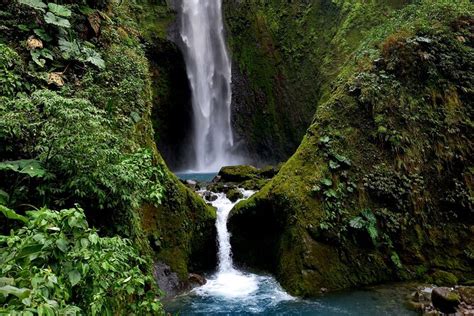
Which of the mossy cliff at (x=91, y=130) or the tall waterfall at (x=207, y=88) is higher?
the tall waterfall at (x=207, y=88)

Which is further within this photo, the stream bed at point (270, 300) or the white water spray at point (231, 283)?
the white water spray at point (231, 283)

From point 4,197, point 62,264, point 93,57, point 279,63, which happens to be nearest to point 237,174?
point 93,57

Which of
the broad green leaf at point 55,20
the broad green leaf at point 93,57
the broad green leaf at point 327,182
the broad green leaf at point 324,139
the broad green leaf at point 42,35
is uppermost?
the broad green leaf at point 55,20

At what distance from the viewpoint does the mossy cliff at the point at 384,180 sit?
26.1 feet

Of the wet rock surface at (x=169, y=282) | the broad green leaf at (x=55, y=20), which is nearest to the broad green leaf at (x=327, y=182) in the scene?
the wet rock surface at (x=169, y=282)

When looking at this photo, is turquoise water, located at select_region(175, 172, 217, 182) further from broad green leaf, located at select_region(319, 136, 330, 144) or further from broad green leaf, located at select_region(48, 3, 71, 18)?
broad green leaf, located at select_region(48, 3, 71, 18)

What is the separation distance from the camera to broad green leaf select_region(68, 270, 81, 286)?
234 cm

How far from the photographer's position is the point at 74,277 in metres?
2.36

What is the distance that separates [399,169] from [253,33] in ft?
46.8

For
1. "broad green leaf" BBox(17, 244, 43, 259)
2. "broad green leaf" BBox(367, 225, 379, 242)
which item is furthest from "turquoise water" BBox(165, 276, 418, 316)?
"broad green leaf" BBox(17, 244, 43, 259)

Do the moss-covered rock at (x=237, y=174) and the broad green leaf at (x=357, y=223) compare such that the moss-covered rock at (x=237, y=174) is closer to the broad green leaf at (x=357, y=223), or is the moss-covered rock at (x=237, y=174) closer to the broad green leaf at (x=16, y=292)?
the broad green leaf at (x=357, y=223)

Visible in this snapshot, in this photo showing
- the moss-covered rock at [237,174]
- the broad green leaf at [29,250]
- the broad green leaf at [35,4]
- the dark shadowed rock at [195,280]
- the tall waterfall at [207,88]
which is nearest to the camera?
the broad green leaf at [29,250]

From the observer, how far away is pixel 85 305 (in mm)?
2477

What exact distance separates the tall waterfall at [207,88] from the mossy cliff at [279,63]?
64 cm
